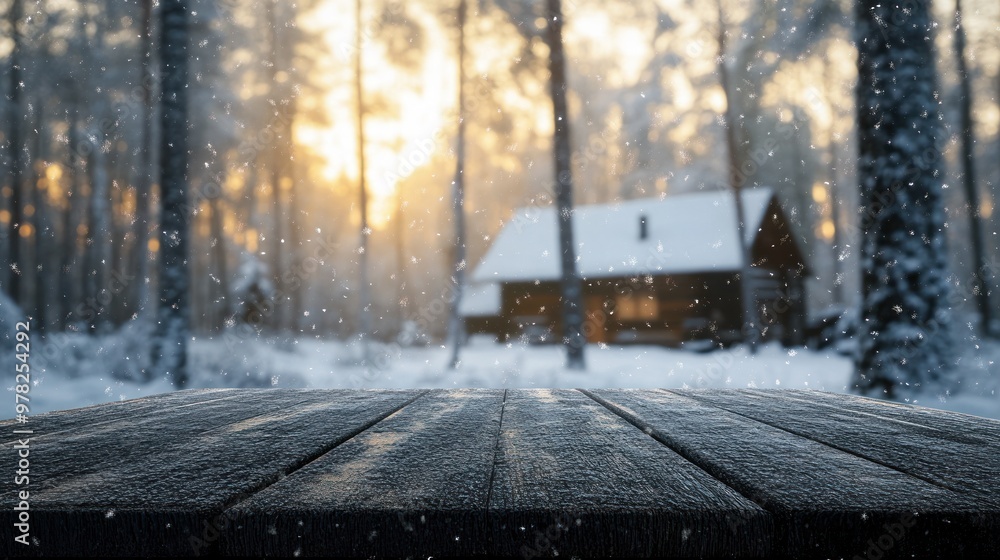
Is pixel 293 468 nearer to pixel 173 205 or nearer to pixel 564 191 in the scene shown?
pixel 173 205

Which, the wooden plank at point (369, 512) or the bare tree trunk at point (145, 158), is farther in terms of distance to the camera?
the bare tree trunk at point (145, 158)

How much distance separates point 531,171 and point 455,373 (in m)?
20.3

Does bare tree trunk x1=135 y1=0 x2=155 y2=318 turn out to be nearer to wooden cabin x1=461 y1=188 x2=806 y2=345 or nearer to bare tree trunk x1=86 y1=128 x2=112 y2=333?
bare tree trunk x1=86 y1=128 x2=112 y2=333

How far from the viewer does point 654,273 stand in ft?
78.4

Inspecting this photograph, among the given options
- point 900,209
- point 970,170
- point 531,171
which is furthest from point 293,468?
point 531,171

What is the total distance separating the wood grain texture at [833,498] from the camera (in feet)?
2.33

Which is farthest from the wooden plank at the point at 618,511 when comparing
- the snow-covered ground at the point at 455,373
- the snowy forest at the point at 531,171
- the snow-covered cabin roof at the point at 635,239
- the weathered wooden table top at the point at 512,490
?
the snow-covered cabin roof at the point at 635,239

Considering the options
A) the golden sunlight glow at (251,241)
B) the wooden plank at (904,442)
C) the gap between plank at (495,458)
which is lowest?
the wooden plank at (904,442)

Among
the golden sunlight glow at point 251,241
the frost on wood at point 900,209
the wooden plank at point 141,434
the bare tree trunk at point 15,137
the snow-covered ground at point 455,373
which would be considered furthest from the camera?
the golden sunlight glow at point 251,241

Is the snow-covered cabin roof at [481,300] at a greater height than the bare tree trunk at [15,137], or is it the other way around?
the bare tree trunk at [15,137]

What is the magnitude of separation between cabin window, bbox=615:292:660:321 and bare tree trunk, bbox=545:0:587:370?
1129cm

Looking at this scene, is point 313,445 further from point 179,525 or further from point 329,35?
point 329,35

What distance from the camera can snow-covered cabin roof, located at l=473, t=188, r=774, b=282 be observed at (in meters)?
23.3

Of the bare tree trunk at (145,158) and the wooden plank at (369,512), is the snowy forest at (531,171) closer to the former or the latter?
the bare tree trunk at (145,158)
